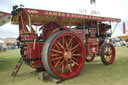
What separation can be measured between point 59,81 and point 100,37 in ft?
10.6

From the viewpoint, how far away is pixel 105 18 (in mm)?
4574

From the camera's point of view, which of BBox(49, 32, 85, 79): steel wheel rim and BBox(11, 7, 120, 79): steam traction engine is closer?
BBox(11, 7, 120, 79): steam traction engine

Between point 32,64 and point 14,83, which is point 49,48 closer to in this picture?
point 32,64

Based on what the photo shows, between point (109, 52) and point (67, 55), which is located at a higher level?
point (67, 55)

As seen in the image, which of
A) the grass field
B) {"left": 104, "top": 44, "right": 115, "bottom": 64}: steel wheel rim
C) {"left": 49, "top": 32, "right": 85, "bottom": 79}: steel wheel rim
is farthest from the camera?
{"left": 104, "top": 44, "right": 115, "bottom": 64}: steel wheel rim

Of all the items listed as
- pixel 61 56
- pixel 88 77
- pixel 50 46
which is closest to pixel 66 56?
pixel 61 56

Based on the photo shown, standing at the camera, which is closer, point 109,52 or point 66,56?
point 66,56

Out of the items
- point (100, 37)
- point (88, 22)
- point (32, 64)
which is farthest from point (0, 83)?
point (100, 37)

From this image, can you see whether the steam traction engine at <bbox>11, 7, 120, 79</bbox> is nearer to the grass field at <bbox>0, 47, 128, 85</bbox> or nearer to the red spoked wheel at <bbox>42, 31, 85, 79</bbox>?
the red spoked wheel at <bbox>42, 31, 85, 79</bbox>

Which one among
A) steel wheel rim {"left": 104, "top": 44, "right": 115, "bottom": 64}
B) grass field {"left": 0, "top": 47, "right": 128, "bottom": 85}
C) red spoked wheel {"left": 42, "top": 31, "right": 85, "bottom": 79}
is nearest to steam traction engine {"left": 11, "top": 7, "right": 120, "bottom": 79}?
red spoked wheel {"left": 42, "top": 31, "right": 85, "bottom": 79}

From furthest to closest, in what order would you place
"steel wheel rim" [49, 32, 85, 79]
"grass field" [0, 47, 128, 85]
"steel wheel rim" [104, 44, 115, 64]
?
"steel wheel rim" [104, 44, 115, 64] < "steel wheel rim" [49, 32, 85, 79] < "grass field" [0, 47, 128, 85]

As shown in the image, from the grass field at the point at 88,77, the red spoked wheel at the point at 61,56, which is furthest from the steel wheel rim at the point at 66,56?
the grass field at the point at 88,77

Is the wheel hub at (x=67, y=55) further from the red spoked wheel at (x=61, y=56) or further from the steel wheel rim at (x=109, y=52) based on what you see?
the steel wheel rim at (x=109, y=52)

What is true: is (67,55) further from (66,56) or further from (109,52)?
(109,52)
